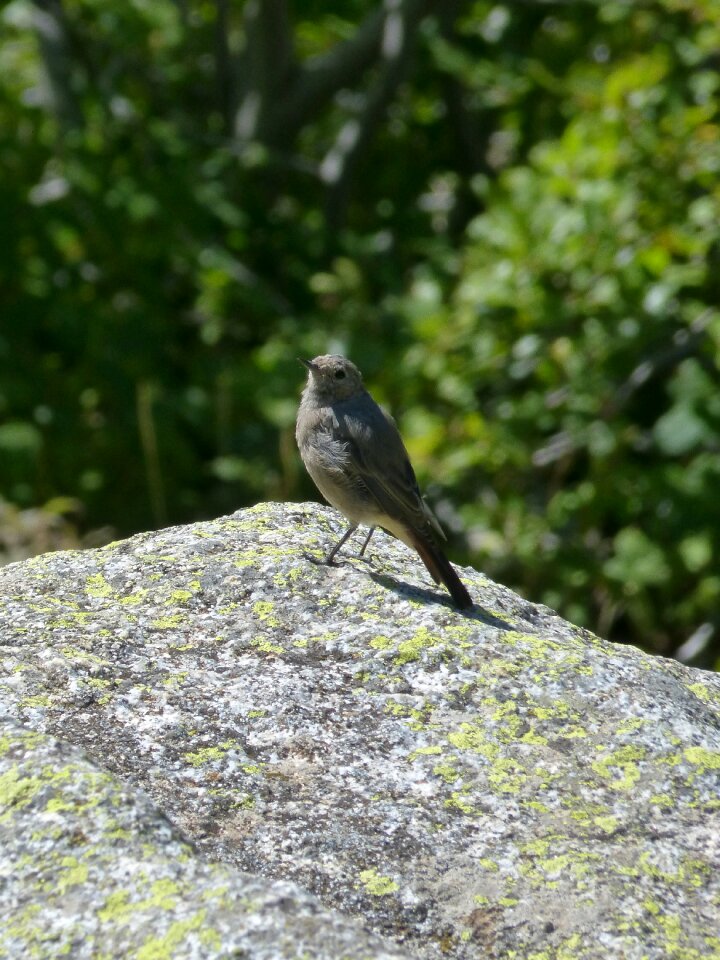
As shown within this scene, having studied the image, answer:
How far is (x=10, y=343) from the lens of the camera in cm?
816

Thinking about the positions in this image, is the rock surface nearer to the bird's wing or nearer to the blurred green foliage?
the bird's wing

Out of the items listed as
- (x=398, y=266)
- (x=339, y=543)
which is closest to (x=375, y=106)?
(x=398, y=266)

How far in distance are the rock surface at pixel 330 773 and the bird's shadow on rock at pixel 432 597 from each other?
15mm

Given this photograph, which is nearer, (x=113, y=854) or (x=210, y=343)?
(x=113, y=854)

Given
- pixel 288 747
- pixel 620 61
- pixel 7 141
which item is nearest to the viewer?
pixel 288 747

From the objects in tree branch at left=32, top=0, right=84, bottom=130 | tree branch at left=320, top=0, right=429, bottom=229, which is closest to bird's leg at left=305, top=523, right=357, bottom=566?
tree branch at left=320, top=0, right=429, bottom=229

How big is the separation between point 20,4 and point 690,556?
18.2ft

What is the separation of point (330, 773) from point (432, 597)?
975mm

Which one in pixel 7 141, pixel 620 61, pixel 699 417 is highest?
pixel 7 141

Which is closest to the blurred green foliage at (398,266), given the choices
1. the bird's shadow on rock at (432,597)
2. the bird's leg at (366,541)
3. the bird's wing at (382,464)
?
the bird's wing at (382,464)

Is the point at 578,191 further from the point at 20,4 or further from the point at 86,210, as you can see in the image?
the point at 20,4

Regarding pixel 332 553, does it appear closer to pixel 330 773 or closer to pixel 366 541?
pixel 366 541

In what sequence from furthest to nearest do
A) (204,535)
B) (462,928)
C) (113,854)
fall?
(204,535) < (462,928) < (113,854)

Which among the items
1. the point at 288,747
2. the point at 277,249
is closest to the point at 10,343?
the point at 277,249
